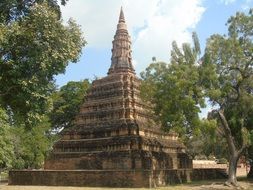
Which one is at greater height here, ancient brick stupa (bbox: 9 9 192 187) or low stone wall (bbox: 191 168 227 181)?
ancient brick stupa (bbox: 9 9 192 187)

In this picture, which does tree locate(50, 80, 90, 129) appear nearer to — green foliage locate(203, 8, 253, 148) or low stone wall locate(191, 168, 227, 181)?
low stone wall locate(191, 168, 227, 181)

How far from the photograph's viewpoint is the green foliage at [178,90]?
27344mm

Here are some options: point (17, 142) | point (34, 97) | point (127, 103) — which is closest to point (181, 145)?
point (127, 103)

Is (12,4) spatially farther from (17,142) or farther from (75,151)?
(17,142)

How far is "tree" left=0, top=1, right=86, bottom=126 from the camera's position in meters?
14.2

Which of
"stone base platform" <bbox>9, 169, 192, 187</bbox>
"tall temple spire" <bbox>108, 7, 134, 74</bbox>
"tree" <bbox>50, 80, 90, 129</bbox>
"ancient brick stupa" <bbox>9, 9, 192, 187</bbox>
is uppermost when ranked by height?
"tall temple spire" <bbox>108, 7, 134, 74</bbox>

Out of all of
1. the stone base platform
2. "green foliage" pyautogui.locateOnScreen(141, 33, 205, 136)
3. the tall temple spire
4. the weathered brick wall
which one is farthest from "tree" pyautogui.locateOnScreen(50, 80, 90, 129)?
"green foliage" pyautogui.locateOnScreen(141, 33, 205, 136)

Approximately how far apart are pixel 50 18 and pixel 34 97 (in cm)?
306

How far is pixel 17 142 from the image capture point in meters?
37.6

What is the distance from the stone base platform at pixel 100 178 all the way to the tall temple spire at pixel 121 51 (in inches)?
523

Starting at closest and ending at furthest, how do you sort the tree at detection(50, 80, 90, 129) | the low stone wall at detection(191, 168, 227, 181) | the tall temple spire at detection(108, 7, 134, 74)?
the low stone wall at detection(191, 168, 227, 181) < the tall temple spire at detection(108, 7, 134, 74) < the tree at detection(50, 80, 90, 129)

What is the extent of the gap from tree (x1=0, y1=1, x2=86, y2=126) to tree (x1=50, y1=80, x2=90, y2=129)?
33483 mm

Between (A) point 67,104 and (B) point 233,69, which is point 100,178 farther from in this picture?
(A) point 67,104

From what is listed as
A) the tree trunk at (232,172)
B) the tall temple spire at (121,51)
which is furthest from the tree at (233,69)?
the tall temple spire at (121,51)
